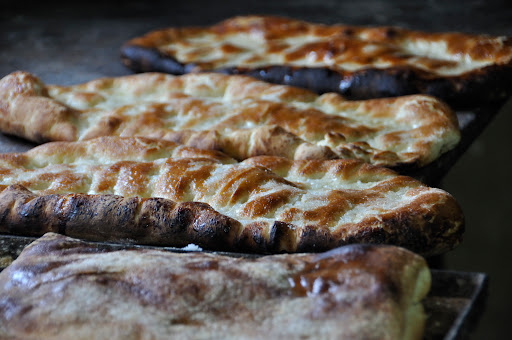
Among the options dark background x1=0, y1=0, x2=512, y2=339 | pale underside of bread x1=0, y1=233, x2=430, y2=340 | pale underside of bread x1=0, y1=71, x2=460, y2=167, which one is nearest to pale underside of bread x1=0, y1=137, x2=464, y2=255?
pale underside of bread x1=0, y1=71, x2=460, y2=167

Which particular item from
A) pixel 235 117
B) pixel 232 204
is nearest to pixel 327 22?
pixel 235 117

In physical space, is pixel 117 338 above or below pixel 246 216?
→ above

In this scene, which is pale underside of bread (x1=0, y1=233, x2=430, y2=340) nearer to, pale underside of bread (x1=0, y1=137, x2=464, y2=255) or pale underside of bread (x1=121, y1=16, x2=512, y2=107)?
pale underside of bread (x1=0, y1=137, x2=464, y2=255)

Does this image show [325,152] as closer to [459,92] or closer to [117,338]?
[459,92]

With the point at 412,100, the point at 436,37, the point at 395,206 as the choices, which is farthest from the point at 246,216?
the point at 436,37

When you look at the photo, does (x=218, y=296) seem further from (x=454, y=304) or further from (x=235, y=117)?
(x=235, y=117)

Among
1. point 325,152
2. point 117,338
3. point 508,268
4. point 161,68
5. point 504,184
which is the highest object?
point 117,338
